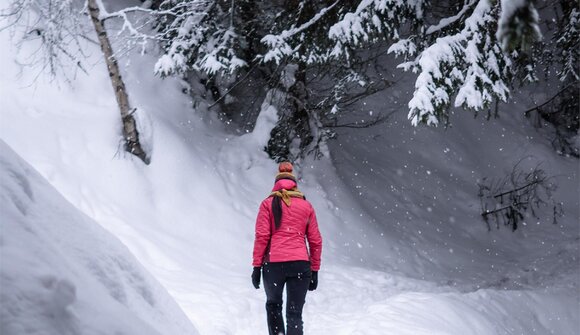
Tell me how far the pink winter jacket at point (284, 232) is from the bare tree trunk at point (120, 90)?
5222 mm

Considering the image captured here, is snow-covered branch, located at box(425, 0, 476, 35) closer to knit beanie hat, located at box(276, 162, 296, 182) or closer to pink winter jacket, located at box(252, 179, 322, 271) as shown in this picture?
knit beanie hat, located at box(276, 162, 296, 182)

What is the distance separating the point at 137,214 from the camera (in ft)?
30.7

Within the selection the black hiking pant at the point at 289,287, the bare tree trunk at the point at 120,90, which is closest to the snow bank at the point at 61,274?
the black hiking pant at the point at 289,287

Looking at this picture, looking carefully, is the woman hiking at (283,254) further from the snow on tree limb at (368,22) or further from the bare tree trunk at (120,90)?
the bare tree trunk at (120,90)

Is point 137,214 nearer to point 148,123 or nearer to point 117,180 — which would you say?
point 117,180

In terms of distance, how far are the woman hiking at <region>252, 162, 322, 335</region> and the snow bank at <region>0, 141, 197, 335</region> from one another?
1.52 m

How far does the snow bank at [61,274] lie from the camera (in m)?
2.12

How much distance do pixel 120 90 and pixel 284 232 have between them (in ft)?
18.3

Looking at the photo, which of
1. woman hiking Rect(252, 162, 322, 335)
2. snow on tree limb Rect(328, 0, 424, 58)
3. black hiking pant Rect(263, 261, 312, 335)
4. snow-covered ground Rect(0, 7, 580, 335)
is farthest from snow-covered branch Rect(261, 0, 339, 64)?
black hiking pant Rect(263, 261, 312, 335)

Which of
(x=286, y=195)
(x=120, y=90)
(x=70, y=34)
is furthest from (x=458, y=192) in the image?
(x=286, y=195)

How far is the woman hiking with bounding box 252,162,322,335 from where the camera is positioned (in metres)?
5.26

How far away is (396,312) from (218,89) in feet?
25.5

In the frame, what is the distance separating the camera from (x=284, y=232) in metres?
5.28

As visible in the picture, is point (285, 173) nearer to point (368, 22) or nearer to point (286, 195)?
point (286, 195)
